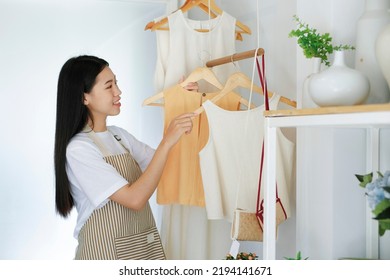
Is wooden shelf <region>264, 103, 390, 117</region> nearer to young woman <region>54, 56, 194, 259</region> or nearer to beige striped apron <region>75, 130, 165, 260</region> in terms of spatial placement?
young woman <region>54, 56, 194, 259</region>

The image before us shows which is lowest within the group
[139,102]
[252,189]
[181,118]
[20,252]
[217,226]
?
[20,252]

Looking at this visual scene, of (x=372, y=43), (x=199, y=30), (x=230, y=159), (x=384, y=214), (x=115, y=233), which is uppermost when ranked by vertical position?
(x=199, y=30)

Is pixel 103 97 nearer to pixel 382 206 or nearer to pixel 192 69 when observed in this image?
pixel 192 69

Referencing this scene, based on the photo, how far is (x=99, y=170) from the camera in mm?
1837

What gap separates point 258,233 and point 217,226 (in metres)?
0.48

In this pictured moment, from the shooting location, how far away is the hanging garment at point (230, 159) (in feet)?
6.06

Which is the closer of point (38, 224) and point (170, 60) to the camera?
point (170, 60)

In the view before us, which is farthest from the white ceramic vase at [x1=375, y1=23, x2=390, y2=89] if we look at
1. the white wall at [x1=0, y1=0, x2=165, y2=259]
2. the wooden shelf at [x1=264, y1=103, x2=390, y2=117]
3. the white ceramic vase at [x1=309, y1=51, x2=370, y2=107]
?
the white wall at [x1=0, y1=0, x2=165, y2=259]

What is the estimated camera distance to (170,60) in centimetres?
212

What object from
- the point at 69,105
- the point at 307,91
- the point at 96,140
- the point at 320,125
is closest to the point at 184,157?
the point at 96,140

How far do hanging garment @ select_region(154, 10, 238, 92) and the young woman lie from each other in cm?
22

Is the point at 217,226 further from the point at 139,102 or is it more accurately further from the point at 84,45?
the point at 84,45

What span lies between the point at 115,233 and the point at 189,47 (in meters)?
0.72
